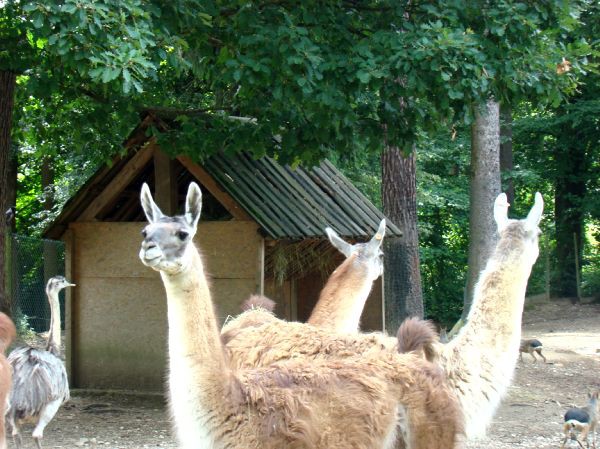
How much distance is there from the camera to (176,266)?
4.24 metres

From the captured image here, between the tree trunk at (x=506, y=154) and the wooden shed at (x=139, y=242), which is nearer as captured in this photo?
the wooden shed at (x=139, y=242)

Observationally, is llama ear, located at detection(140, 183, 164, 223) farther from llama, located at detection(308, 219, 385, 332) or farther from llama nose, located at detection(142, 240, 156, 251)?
llama, located at detection(308, 219, 385, 332)

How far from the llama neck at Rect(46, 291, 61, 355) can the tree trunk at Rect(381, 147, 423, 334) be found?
4.56m

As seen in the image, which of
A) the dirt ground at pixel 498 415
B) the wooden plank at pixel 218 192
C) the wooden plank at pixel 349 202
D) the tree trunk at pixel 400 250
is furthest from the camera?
the tree trunk at pixel 400 250

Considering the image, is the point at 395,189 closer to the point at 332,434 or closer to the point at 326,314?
the point at 326,314

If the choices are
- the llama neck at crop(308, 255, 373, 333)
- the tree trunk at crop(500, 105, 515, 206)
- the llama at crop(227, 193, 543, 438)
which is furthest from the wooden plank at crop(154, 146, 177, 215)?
the tree trunk at crop(500, 105, 515, 206)

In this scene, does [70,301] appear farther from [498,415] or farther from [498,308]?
[498,308]

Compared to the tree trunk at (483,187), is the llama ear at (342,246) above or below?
below

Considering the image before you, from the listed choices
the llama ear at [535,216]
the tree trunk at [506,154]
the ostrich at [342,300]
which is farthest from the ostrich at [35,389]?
the tree trunk at [506,154]

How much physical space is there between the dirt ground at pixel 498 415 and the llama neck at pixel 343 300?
213 centimetres

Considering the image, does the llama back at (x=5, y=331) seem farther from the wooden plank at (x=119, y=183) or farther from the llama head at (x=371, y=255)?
the wooden plank at (x=119, y=183)

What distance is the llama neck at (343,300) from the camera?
7.54 metres

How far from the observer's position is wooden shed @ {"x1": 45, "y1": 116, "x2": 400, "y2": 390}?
10.8 metres

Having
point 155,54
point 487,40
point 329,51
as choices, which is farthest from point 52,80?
point 487,40
